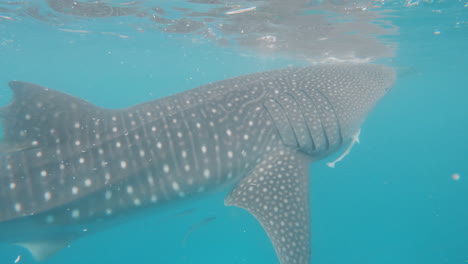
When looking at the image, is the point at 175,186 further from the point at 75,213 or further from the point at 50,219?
the point at 50,219

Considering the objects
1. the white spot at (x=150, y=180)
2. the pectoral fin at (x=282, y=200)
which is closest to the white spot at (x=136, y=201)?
the white spot at (x=150, y=180)

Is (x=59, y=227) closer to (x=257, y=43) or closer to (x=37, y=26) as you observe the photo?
(x=257, y=43)

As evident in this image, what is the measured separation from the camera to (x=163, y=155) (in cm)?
332

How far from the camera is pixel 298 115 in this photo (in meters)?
3.89

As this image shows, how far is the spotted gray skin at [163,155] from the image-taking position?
294 centimetres

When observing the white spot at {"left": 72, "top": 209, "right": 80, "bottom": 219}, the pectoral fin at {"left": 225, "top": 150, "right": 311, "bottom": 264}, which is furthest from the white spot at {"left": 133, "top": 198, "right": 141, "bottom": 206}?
the pectoral fin at {"left": 225, "top": 150, "right": 311, "bottom": 264}

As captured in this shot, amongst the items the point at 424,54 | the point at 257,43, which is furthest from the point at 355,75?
the point at 424,54

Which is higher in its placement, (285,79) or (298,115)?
(285,79)

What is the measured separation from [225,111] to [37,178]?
89.3 inches

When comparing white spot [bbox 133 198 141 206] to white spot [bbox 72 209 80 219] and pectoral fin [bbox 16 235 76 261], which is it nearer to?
white spot [bbox 72 209 80 219]

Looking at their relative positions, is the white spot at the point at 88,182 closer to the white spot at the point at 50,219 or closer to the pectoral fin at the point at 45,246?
the white spot at the point at 50,219

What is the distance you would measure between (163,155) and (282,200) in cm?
155

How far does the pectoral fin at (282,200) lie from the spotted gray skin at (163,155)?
0.04 ft

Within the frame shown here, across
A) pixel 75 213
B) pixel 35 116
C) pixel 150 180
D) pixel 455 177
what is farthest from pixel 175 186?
pixel 455 177
